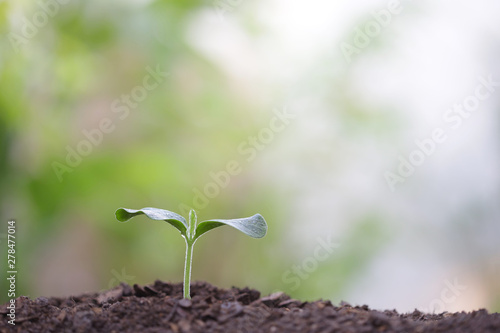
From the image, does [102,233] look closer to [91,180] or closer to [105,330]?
[91,180]

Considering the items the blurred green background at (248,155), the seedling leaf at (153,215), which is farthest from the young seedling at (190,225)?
the blurred green background at (248,155)

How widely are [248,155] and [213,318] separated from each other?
1919 millimetres

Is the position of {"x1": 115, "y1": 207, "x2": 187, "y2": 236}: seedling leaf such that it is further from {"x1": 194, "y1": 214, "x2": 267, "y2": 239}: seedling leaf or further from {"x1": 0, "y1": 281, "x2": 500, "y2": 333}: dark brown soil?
{"x1": 0, "y1": 281, "x2": 500, "y2": 333}: dark brown soil

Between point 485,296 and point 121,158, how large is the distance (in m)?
2.01

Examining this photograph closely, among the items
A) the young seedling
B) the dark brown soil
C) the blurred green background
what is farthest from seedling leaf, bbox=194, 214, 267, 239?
the blurred green background

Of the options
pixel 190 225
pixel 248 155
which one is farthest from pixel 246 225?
pixel 248 155

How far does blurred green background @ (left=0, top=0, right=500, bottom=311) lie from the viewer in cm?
263

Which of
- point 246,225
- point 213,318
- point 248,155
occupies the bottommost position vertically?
point 213,318

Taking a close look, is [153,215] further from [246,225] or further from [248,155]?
[248,155]

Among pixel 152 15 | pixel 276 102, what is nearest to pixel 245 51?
pixel 276 102

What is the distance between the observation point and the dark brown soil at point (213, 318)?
2.73 ft

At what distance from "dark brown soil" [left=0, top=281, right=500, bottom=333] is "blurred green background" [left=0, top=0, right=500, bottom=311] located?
162 centimetres

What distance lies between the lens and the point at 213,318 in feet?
2.90

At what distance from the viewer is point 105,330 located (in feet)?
2.93
